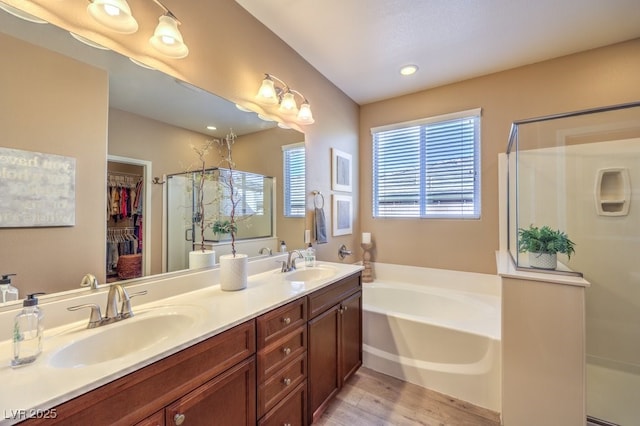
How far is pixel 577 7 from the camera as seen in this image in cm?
176

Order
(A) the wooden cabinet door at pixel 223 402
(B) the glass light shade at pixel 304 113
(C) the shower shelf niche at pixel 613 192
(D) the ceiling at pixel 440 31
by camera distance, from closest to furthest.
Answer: (A) the wooden cabinet door at pixel 223 402 < (D) the ceiling at pixel 440 31 < (C) the shower shelf niche at pixel 613 192 < (B) the glass light shade at pixel 304 113

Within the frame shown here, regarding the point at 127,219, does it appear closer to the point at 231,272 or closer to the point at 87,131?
the point at 87,131

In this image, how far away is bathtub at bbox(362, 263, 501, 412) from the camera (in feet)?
6.12

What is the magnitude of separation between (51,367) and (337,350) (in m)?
1.46

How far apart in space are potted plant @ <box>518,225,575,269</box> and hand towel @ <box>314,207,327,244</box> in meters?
1.55

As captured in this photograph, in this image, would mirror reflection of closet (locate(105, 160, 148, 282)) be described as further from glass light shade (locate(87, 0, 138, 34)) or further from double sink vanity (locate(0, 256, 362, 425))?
glass light shade (locate(87, 0, 138, 34))

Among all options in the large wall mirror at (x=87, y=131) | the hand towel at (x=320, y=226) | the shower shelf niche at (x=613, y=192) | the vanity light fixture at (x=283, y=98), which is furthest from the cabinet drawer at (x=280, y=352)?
the shower shelf niche at (x=613, y=192)

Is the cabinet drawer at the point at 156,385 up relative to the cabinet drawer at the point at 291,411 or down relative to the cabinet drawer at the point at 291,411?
up

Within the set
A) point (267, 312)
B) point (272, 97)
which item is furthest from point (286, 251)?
point (272, 97)

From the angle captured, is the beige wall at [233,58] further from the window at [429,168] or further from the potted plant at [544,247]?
the potted plant at [544,247]

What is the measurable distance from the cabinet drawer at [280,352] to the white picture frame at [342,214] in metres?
1.46

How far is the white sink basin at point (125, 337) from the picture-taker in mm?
881

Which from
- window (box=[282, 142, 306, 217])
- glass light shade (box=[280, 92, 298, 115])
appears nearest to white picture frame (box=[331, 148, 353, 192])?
window (box=[282, 142, 306, 217])

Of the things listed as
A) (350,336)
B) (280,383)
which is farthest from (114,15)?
(350,336)
